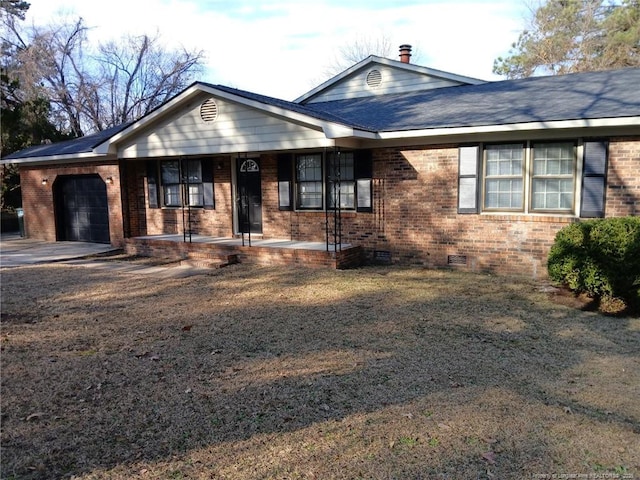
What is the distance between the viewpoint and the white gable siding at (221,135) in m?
10.2

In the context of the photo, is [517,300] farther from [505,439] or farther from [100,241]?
[100,241]

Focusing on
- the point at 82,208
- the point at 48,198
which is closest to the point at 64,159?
the point at 82,208

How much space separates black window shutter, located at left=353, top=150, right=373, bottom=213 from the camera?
34.7 feet

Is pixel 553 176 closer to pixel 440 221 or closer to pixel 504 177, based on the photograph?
pixel 504 177

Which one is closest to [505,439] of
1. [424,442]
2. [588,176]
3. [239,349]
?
[424,442]

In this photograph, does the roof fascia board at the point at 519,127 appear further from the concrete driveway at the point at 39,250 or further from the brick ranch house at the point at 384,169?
the concrete driveway at the point at 39,250

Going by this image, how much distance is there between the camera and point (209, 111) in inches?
444

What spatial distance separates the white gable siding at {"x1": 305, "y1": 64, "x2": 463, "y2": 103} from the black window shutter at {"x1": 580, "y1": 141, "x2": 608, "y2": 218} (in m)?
5.87

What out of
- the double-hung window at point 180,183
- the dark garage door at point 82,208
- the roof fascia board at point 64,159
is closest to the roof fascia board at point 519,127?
the double-hung window at point 180,183

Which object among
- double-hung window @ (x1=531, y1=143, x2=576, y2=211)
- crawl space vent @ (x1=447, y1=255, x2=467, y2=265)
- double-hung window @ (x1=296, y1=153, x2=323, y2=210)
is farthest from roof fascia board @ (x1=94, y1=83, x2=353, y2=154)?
double-hung window @ (x1=531, y1=143, x2=576, y2=211)

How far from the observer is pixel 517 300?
24.9 feet

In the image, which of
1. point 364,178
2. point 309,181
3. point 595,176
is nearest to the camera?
point 595,176

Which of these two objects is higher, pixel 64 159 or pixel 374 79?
pixel 374 79

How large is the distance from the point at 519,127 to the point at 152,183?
31.4 feet
